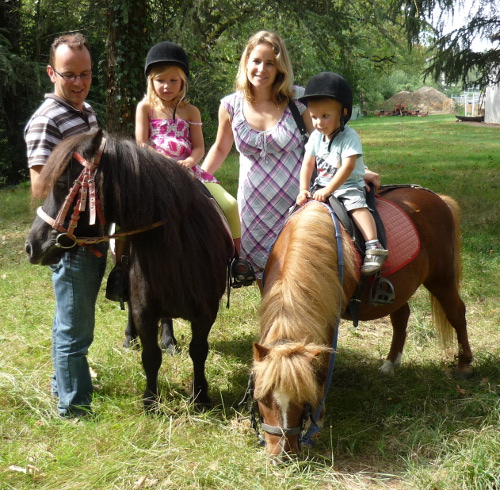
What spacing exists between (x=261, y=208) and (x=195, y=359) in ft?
3.86

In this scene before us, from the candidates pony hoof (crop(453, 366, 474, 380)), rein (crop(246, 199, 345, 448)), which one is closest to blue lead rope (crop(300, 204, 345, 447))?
rein (crop(246, 199, 345, 448))

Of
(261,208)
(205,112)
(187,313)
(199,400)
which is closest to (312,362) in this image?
(187,313)

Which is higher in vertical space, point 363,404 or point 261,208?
point 261,208

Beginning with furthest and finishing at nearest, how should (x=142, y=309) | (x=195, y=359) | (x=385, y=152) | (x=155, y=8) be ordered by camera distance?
1. (x=385, y=152)
2. (x=155, y=8)
3. (x=195, y=359)
4. (x=142, y=309)

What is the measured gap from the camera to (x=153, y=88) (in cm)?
363

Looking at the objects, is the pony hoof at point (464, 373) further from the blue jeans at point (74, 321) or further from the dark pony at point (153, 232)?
the blue jeans at point (74, 321)

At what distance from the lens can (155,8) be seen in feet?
31.1

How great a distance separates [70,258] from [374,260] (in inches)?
69.1

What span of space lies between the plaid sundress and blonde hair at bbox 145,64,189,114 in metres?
0.36

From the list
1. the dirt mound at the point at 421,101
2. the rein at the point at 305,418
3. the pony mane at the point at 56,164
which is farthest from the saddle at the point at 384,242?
the dirt mound at the point at 421,101

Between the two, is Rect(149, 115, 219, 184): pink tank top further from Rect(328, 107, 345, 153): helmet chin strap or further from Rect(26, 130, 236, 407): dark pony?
Rect(328, 107, 345, 153): helmet chin strap

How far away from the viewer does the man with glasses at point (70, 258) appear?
9.77ft

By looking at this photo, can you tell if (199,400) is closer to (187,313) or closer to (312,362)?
(187,313)

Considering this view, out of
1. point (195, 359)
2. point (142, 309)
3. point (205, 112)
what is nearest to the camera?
point (142, 309)
